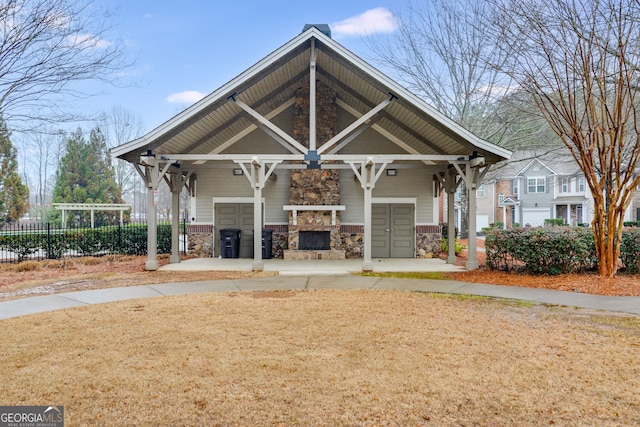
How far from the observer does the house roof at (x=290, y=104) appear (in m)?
9.27

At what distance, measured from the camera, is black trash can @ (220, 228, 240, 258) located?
1298 centimetres

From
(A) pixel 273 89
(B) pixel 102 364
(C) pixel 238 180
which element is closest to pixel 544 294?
(B) pixel 102 364

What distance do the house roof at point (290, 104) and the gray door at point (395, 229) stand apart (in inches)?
82.0

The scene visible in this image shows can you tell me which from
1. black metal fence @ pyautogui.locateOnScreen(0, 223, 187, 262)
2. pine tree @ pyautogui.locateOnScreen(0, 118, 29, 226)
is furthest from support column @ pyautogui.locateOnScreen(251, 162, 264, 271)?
pine tree @ pyautogui.locateOnScreen(0, 118, 29, 226)

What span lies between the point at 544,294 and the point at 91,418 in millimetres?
7050

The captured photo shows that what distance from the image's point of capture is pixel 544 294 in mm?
7043

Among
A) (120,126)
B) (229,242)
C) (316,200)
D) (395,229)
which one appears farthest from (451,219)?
(120,126)

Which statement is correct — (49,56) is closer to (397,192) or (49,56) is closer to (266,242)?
(266,242)

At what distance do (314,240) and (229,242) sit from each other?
281 centimetres

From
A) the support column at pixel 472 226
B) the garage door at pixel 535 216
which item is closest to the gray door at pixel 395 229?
the support column at pixel 472 226

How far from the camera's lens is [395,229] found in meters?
13.6

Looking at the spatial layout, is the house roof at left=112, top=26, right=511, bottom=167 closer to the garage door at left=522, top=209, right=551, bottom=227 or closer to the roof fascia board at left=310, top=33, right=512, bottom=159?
the roof fascia board at left=310, top=33, right=512, bottom=159

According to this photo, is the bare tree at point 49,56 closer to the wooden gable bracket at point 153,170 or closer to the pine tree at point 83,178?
the wooden gable bracket at point 153,170

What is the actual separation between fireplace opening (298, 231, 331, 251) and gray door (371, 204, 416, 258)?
1.73 metres
